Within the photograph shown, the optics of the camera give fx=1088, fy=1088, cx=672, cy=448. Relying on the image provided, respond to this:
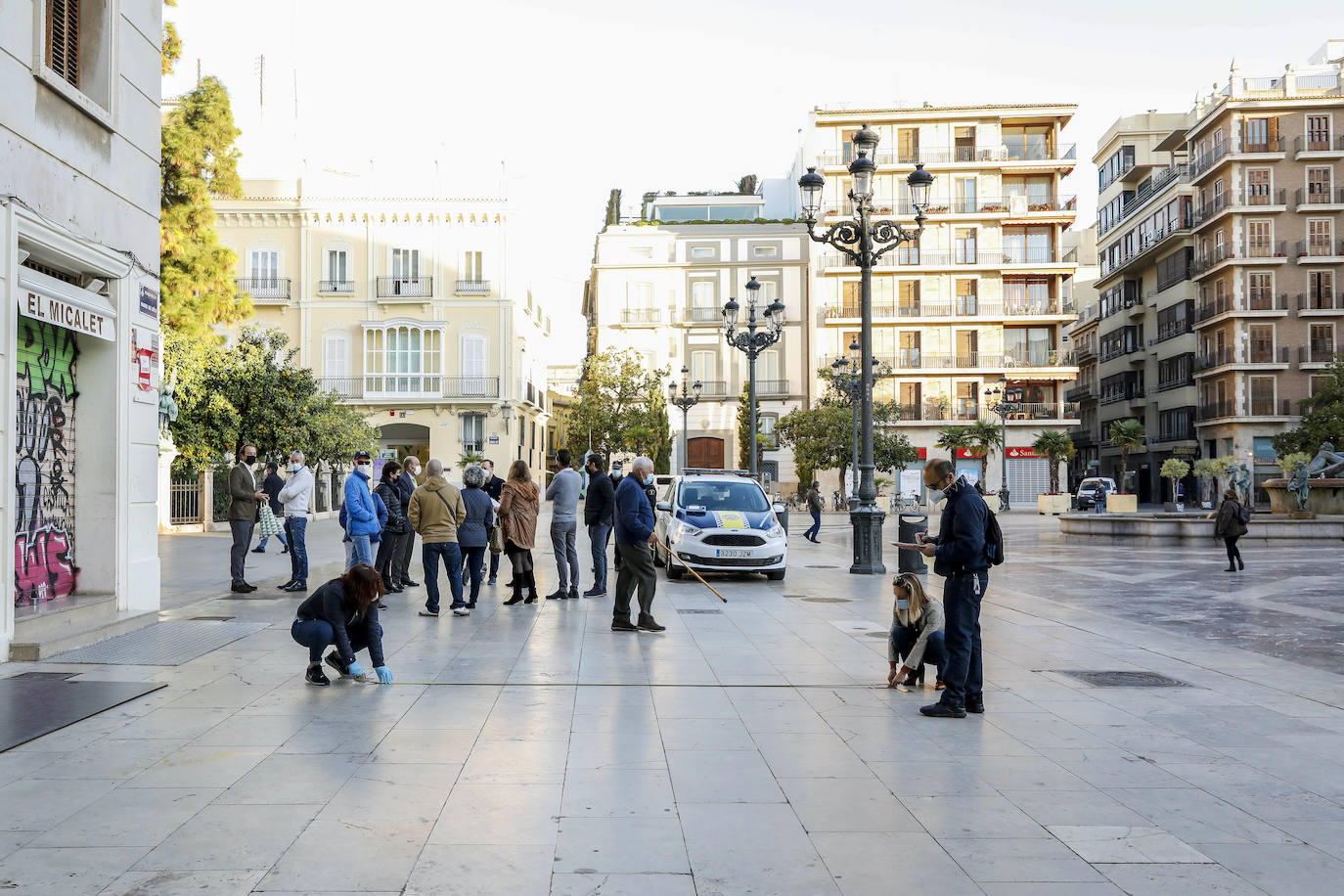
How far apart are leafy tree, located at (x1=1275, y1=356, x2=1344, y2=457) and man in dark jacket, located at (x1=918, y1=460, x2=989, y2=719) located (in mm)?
46305

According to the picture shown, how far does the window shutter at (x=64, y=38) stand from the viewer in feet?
32.2

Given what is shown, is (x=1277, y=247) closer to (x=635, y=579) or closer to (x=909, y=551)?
(x=909, y=551)

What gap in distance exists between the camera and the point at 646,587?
36.3ft

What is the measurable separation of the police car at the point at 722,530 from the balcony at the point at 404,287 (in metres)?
32.7

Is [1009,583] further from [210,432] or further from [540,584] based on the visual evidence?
[210,432]

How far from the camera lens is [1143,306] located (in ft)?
218

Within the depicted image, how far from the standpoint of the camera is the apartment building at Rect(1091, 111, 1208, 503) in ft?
199

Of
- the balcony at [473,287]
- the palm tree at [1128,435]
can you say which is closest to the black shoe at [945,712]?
the balcony at [473,287]

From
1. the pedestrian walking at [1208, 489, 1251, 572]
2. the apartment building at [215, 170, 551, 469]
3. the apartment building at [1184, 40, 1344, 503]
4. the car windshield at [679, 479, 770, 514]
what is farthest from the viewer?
the apartment building at [1184, 40, 1344, 503]

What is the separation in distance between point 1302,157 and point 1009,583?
48860mm

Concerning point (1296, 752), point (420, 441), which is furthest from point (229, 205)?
point (1296, 752)

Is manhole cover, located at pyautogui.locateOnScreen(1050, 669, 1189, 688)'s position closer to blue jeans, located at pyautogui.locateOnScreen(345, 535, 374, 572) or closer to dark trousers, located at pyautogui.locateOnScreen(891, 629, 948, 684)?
dark trousers, located at pyautogui.locateOnScreen(891, 629, 948, 684)

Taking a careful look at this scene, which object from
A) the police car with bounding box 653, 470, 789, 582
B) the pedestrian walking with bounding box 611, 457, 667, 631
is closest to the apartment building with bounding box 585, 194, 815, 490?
the police car with bounding box 653, 470, 789, 582

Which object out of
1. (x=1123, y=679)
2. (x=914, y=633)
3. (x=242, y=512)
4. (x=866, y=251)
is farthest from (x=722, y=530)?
(x=914, y=633)
